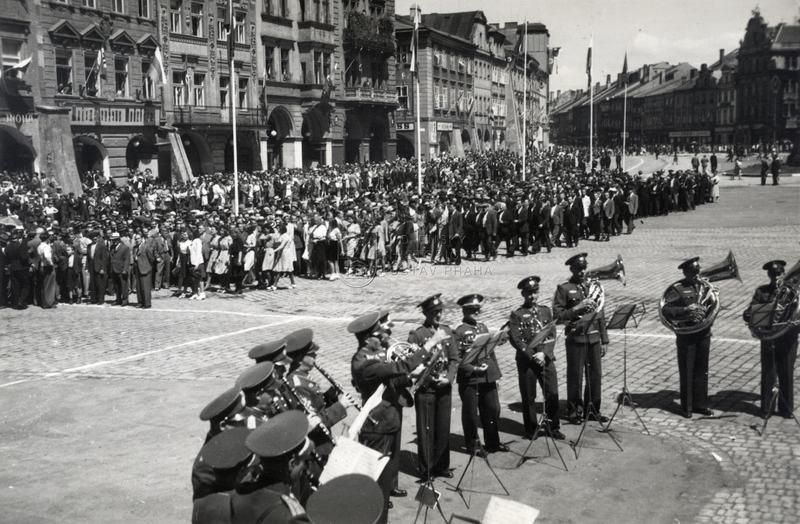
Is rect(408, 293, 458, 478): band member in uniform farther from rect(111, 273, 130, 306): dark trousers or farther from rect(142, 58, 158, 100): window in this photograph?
rect(142, 58, 158, 100): window

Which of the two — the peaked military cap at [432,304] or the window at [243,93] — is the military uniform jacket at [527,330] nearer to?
the peaked military cap at [432,304]

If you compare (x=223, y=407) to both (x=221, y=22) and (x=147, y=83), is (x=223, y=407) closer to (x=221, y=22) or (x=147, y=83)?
(x=147, y=83)

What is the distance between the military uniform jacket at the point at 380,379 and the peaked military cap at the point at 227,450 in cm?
273

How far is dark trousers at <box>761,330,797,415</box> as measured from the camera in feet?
32.9

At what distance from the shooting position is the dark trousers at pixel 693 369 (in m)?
10.3

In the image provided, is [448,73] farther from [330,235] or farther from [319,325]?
[319,325]

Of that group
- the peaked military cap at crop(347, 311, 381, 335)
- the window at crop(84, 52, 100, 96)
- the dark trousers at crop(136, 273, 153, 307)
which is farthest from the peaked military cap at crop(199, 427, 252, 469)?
the window at crop(84, 52, 100, 96)

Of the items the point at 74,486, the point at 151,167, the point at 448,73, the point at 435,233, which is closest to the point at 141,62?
the point at 151,167

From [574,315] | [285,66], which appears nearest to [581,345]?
[574,315]

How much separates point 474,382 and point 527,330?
3.29ft

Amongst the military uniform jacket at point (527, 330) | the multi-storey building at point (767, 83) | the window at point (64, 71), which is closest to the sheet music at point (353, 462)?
the military uniform jacket at point (527, 330)

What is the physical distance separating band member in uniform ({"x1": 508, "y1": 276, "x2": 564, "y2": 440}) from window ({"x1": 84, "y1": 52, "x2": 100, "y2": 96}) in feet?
106

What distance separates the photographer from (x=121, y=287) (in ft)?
65.7

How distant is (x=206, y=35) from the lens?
45.2 metres
